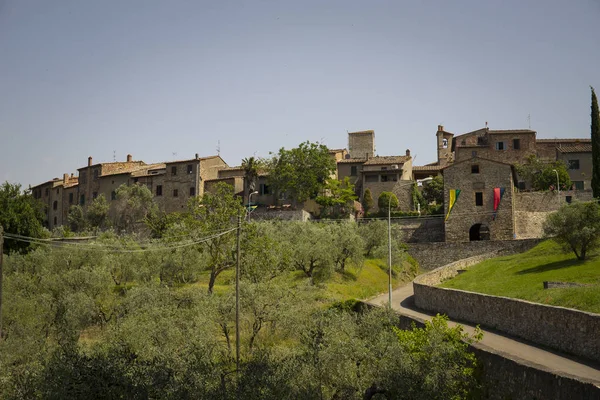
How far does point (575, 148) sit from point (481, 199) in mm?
21192

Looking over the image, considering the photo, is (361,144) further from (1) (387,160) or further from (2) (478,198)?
(2) (478,198)

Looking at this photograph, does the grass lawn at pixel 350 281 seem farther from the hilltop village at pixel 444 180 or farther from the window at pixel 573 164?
the window at pixel 573 164

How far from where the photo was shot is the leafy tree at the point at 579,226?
4238cm

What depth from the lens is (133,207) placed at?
82.7m

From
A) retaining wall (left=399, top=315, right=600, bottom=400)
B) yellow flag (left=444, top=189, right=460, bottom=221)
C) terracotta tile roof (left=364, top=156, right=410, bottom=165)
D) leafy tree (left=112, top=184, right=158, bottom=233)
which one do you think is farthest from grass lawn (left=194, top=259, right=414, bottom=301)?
leafy tree (left=112, top=184, right=158, bottom=233)

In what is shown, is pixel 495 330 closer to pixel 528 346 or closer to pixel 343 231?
pixel 528 346

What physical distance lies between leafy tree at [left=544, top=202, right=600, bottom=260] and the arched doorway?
2194cm

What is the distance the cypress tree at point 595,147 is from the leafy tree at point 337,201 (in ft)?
86.4

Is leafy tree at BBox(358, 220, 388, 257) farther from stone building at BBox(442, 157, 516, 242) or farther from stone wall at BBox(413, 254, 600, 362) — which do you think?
stone wall at BBox(413, 254, 600, 362)

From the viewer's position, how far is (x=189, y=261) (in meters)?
48.3

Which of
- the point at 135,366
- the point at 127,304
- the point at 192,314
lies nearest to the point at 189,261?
the point at 127,304

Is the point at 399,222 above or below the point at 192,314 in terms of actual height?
above

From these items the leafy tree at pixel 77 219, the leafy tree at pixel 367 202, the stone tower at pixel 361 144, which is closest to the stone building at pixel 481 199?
the leafy tree at pixel 367 202

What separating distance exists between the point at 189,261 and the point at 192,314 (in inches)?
576
